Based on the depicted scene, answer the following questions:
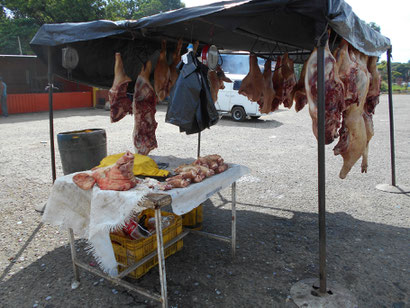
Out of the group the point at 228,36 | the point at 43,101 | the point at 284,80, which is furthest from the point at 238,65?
the point at 43,101

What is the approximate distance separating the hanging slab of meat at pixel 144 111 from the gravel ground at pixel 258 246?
1472 mm

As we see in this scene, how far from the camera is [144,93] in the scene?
4.68 meters

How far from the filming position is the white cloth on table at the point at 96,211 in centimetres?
237

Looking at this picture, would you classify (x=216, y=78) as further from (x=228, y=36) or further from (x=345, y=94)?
(x=345, y=94)

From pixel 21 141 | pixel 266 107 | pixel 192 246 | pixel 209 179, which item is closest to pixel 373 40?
pixel 266 107

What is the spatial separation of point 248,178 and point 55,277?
13.2ft

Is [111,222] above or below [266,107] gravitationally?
below

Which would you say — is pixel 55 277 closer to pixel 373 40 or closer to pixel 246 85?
→ pixel 246 85

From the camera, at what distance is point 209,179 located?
305 cm

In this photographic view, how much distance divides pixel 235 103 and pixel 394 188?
31.0 ft

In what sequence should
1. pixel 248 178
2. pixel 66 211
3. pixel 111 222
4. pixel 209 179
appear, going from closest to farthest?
pixel 111 222 → pixel 66 211 → pixel 209 179 → pixel 248 178

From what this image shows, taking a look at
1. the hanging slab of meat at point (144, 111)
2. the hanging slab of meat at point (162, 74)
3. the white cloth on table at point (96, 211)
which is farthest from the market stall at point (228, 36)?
the white cloth on table at point (96, 211)

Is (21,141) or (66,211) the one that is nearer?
(66,211)

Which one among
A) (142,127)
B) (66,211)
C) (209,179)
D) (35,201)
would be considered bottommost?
(35,201)
